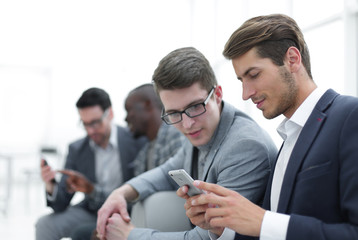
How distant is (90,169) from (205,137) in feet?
4.23

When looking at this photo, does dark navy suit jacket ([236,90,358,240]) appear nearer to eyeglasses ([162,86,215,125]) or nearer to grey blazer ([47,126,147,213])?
eyeglasses ([162,86,215,125])

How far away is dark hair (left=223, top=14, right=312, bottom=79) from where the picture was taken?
1154 mm

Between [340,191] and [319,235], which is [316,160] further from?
[319,235]

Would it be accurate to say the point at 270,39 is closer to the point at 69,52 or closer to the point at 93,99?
the point at 93,99

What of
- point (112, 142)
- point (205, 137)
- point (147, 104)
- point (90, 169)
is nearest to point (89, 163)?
point (90, 169)

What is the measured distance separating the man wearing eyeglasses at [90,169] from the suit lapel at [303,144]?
155 centimetres

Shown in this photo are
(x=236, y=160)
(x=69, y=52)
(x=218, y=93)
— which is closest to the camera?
(x=236, y=160)

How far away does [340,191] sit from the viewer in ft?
3.14

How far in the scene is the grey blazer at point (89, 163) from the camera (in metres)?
2.40

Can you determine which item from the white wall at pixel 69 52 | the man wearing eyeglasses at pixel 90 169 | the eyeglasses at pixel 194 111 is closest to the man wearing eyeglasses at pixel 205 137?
the eyeglasses at pixel 194 111

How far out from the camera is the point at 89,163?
255 centimetres

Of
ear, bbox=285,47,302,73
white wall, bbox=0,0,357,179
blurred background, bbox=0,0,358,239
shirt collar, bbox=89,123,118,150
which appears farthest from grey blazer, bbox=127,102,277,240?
white wall, bbox=0,0,357,179

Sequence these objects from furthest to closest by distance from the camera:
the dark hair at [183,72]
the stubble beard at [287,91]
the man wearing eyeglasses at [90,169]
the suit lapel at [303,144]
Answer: the man wearing eyeglasses at [90,169], the dark hair at [183,72], the stubble beard at [287,91], the suit lapel at [303,144]

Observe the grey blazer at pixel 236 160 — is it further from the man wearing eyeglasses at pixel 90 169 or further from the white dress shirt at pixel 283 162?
the man wearing eyeglasses at pixel 90 169
